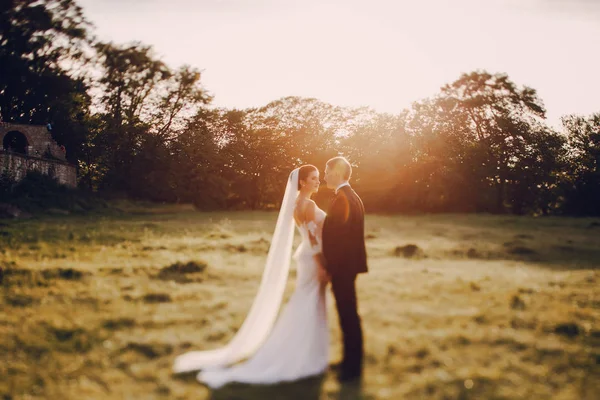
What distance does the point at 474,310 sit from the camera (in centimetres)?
1104

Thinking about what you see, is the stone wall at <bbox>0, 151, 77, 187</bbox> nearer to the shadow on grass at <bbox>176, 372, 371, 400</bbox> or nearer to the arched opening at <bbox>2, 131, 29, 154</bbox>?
the arched opening at <bbox>2, 131, 29, 154</bbox>

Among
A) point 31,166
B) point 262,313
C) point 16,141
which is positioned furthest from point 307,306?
point 16,141

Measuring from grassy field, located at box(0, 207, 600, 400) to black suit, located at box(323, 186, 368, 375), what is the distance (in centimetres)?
41

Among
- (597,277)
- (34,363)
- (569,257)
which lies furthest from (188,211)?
(34,363)

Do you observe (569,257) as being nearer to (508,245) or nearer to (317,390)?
(508,245)

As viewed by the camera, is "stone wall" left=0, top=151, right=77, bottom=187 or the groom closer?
the groom

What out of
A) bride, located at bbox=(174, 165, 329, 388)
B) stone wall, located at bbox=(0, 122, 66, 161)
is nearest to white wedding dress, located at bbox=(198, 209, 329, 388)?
bride, located at bbox=(174, 165, 329, 388)

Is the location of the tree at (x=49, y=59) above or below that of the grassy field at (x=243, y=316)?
above

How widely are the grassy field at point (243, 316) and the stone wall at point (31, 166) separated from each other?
22.7 metres

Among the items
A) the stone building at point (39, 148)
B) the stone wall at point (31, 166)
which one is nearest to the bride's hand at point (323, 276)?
the stone wall at point (31, 166)

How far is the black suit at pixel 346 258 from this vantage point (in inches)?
277

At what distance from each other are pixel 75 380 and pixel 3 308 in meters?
5.02

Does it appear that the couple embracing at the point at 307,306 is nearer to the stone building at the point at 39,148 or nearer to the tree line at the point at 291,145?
the stone building at the point at 39,148

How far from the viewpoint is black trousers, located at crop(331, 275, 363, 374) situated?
23.3ft
